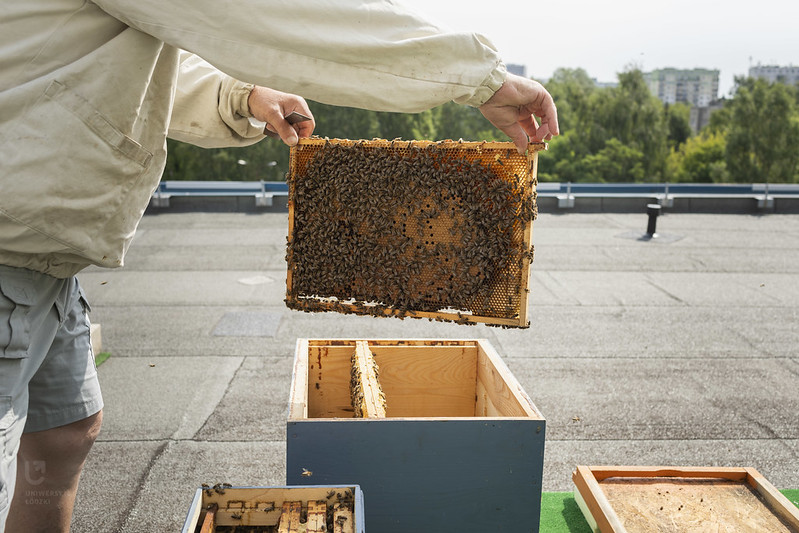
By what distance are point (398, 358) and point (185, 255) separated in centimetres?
833

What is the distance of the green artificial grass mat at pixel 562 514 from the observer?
3217mm

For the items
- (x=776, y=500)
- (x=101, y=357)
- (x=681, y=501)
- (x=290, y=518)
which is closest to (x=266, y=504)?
(x=290, y=518)

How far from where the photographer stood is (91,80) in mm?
1519

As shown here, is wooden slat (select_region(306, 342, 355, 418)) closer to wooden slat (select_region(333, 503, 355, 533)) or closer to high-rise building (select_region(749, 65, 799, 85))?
wooden slat (select_region(333, 503, 355, 533))

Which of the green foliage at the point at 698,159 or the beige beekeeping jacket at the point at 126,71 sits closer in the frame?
the beige beekeeping jacket at the point at 126,71

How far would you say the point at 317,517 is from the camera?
1842mm

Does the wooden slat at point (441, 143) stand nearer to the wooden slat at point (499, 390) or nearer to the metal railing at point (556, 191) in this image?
the wooden slat at point (499, 390)

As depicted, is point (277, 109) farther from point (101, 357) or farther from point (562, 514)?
point (101, 357)

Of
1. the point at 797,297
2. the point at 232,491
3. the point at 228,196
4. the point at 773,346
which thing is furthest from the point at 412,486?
the point at 228,196

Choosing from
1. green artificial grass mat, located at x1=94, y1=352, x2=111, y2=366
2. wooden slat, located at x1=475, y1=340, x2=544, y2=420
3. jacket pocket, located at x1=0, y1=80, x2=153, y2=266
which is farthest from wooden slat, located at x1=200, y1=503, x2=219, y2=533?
green artificial grass mat, located at x1=94, y1=352, x2=111, y2=366

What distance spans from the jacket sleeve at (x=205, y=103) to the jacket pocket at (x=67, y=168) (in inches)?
26.4

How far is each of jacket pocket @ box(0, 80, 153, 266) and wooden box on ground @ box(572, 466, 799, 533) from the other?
217 centimetres

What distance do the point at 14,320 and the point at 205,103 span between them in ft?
3.43

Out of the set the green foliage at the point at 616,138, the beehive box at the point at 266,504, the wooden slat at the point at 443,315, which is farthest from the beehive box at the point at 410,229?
the green foliage at the point at 616,138
